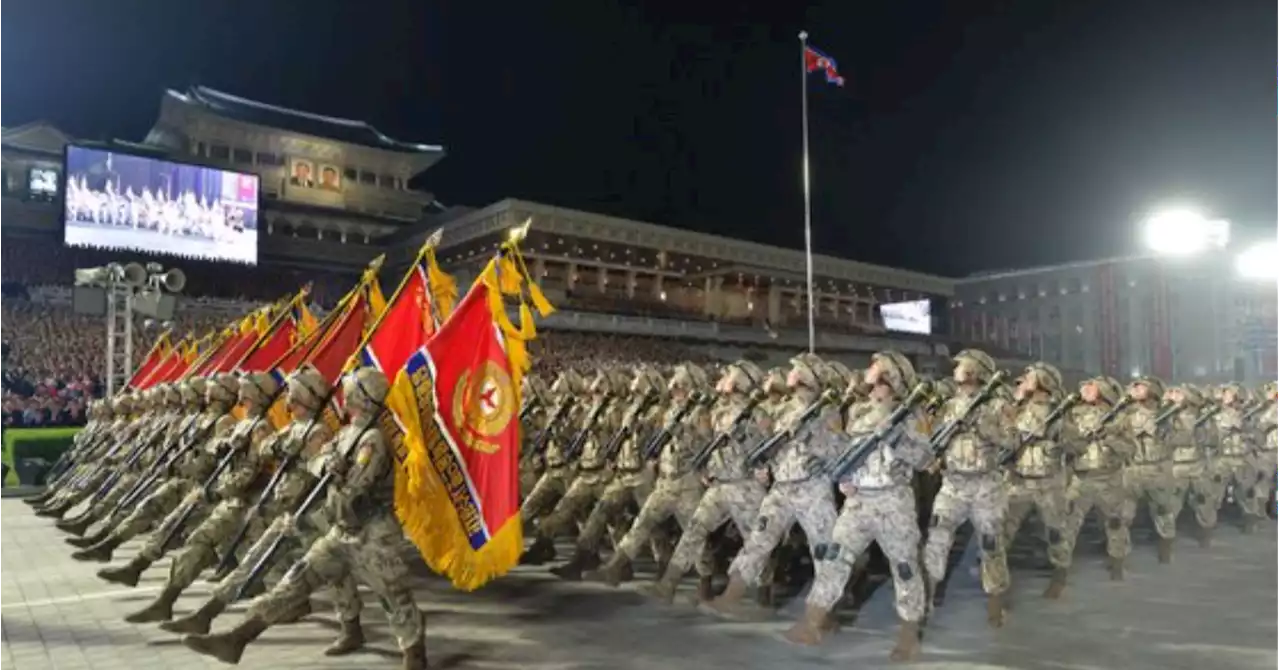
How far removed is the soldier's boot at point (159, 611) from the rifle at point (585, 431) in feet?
12.0

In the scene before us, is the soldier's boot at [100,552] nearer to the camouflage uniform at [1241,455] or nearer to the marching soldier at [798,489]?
the marching soldier at [798,489]

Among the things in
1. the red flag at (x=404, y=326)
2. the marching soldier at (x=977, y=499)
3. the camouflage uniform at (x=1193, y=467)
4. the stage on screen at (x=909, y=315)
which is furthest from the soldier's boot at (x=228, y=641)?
the stage on screen at (x=909, y=315)

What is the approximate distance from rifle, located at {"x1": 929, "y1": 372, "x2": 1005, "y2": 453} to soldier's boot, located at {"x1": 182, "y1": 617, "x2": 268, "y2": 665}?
4.53 meters

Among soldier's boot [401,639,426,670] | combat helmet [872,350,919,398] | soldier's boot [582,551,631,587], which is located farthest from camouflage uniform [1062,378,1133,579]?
soldier's boot [401,639,426,670]

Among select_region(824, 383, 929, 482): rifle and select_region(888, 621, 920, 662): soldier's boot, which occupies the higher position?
select_region(824, 383, 929, 482): rifle

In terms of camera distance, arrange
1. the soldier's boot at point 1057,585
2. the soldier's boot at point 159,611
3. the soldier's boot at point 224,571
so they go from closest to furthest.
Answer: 1. the soldier's boot at point 159,611
2. the soldier's boot at point 224,571
3. the soldier's boot at point 1057,585

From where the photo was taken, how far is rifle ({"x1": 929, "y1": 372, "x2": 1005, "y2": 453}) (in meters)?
6.98

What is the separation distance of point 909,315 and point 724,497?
131ft

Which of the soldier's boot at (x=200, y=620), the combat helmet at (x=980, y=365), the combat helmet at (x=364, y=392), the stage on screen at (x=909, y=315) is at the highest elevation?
the stage on screen at (x=909, y=315)

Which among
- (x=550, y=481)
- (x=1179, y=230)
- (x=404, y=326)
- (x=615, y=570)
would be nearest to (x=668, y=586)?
(x=615, y=570)

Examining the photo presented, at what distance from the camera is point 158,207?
2903 cm

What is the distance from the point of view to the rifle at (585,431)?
9591mm

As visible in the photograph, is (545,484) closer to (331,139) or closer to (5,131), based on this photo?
(5,131)

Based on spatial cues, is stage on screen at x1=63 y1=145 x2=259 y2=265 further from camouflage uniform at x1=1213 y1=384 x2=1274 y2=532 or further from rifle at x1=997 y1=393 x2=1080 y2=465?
camouflage uniform at x1=1213 y1=384 x2=1274 y2=532
